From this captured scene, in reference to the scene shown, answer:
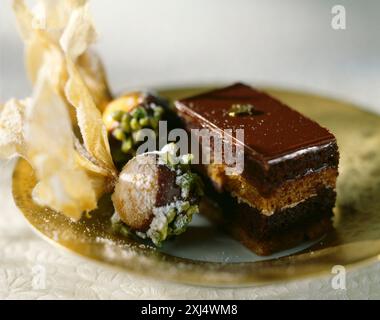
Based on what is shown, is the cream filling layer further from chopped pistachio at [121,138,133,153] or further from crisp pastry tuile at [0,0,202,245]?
chopped pistachio at [121,138,133,153]

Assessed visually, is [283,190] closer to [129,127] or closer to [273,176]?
[273,176]

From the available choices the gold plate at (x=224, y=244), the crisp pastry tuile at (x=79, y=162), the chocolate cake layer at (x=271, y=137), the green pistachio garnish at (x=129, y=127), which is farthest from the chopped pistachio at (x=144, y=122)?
the gold plate at (x=224, y=244)

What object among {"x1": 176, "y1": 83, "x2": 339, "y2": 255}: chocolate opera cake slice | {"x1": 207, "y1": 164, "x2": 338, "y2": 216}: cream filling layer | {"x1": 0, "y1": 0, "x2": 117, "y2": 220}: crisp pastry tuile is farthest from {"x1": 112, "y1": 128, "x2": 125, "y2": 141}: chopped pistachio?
{"x1": 207, "y1": 164, "x2": 338, "y2": 216}: cream filling layer

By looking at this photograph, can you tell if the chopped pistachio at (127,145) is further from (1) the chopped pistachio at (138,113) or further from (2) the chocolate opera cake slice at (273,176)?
(2) the chocolate opera cake slice at (273,176)

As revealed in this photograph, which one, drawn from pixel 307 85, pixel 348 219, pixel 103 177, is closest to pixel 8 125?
pixel 103 177

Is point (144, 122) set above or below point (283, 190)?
above

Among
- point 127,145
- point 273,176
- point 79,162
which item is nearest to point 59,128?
point 79,162
